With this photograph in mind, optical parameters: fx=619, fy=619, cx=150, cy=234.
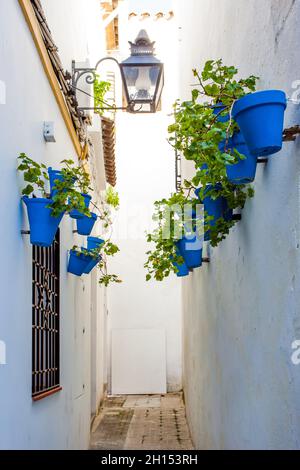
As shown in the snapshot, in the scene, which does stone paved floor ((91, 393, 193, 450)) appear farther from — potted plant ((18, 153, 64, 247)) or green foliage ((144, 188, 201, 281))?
potted plant ((18, 153, 64, 247))

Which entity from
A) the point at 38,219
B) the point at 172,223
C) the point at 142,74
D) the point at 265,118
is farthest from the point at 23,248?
the point at 142,74

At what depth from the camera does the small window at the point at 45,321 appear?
405 centimetres

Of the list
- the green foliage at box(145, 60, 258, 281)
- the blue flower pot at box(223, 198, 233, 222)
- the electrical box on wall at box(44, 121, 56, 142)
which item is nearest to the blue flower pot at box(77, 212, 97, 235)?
the electrical box on wall at box(44, 121, 56, 142)

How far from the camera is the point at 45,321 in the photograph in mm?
4438

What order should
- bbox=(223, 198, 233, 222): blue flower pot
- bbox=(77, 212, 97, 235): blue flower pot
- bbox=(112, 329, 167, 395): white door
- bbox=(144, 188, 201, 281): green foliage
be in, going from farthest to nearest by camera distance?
bbox=(112, 329, 167, 395): white door, bbox=(77, 212, 97, 235): blue flower pot, bbox=(144, 188, 201, 281): green foliage, bbox=(223, 198, 233, 222): blue flower pot

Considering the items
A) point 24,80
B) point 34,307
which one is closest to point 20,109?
point 24,80

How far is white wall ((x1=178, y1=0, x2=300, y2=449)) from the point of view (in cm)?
220

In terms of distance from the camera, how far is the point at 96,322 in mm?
10414

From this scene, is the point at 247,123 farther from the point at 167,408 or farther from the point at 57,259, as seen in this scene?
the point at 167,408

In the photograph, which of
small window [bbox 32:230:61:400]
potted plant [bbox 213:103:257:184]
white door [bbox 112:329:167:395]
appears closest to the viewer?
potted plant [bbox 213:103:257:184]

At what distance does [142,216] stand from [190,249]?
358 inches

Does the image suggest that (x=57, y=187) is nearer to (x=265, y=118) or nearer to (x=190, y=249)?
(x=190, y=249)

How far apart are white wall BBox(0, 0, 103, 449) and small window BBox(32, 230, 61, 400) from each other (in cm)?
15
